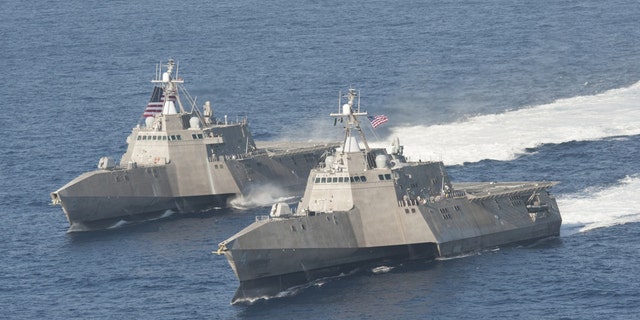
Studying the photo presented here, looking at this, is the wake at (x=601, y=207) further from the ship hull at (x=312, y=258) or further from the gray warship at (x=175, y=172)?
Result: the gray warship at (x=175, y=172)

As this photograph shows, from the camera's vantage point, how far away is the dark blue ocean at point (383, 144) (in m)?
100

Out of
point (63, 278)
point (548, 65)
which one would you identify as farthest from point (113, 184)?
point (548, 65)

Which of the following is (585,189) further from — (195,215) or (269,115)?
(269,115)

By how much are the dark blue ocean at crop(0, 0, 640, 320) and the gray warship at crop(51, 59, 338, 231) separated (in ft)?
9.46

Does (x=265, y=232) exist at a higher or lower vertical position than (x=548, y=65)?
lower

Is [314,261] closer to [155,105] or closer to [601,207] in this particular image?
[601,207]

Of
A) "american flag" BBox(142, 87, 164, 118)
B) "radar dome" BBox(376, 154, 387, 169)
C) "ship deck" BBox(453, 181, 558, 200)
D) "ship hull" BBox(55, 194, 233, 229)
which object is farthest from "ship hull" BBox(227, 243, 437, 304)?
"american flag" BBox(142, 87, 164, 118)

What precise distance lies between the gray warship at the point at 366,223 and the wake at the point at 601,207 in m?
3.43

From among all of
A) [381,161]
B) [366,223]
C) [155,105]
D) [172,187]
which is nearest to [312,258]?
[366,223]

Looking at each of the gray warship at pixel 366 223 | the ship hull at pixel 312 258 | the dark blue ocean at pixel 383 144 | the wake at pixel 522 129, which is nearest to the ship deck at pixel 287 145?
the wake at pixel 522 129

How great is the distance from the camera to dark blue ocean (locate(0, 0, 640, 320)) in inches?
3937

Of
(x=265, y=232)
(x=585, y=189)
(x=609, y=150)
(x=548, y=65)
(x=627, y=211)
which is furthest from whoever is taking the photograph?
(x=548, y=65)

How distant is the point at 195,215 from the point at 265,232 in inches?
1200

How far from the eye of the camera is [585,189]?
126 metres
